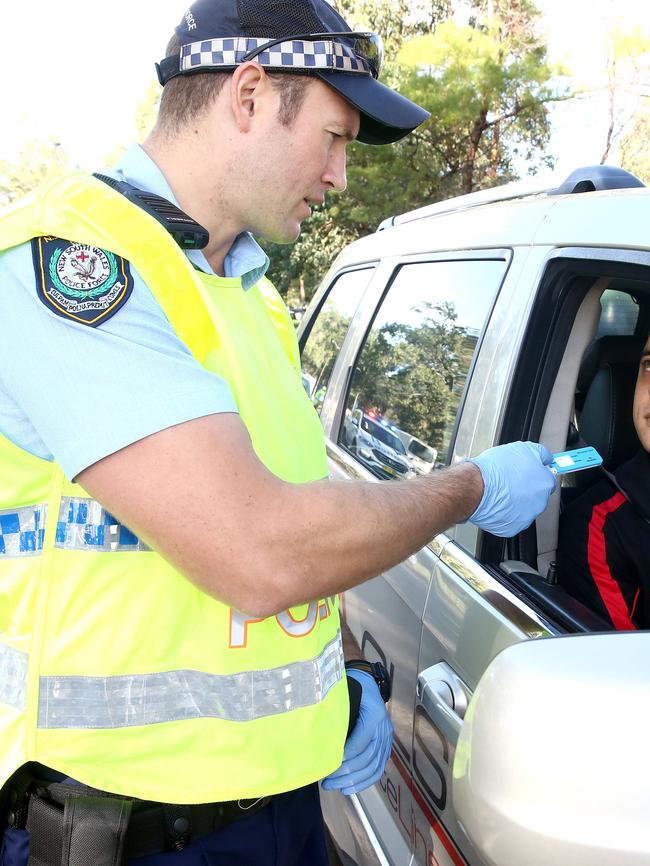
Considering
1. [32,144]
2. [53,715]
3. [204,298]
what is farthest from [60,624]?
[32,144]

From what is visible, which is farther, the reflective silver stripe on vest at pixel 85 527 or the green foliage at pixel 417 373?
the green foliage at pixel 417 373

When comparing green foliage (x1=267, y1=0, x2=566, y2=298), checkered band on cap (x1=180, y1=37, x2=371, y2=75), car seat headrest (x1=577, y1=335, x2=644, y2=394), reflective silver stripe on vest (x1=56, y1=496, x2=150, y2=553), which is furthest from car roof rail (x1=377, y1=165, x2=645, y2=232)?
green foliage (x1=267, y1=0, x2=566, y2=298)

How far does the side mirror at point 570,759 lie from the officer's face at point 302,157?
822 mm

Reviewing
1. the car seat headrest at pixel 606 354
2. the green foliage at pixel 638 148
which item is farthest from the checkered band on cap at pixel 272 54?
the green foliage at pixel 638 148

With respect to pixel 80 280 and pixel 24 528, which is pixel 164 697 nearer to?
pixel 24 528

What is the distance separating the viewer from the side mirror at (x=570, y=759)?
0.89 meters

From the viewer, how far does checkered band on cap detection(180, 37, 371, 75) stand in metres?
1.22

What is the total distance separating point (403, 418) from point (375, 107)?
1124mm

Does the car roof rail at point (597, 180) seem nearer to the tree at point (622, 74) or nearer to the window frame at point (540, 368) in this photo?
the window frame at point (540, 368)

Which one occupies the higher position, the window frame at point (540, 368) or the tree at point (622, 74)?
the tree at point (622, 74)

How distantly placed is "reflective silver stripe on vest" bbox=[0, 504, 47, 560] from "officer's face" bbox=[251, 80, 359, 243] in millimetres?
621

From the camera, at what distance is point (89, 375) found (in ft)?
3.13

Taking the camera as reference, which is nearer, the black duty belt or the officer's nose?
the black duty belt

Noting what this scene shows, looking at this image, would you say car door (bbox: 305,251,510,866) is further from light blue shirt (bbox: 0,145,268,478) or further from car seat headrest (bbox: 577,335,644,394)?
light blue shirt (bbox: 0,145,268,478)
